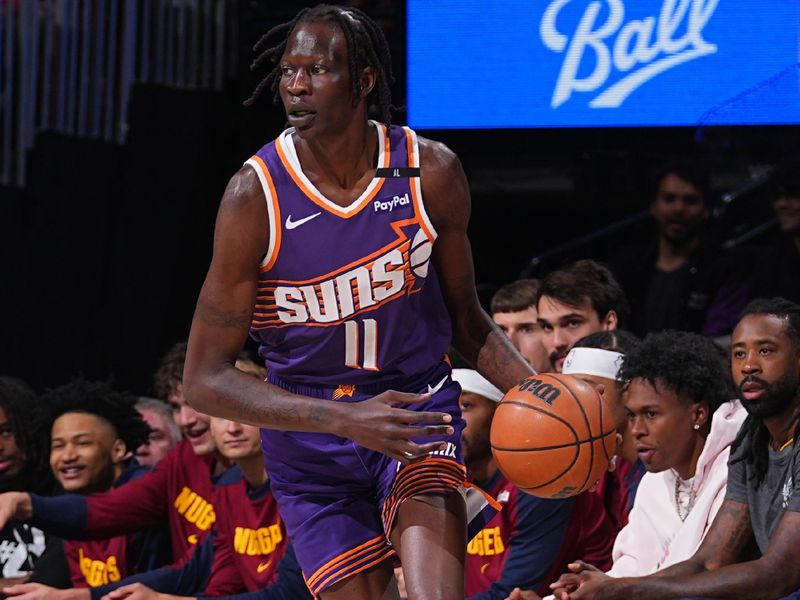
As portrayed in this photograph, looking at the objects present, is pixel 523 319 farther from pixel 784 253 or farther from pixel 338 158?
pixel 338 158

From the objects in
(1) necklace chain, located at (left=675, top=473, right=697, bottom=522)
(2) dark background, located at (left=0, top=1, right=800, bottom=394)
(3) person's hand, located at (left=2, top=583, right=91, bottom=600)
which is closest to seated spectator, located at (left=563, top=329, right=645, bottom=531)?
(1) necklace chain, located at (left=675, top=473, right=697, bottom=522)

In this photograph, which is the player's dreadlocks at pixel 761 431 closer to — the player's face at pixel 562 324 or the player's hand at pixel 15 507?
the player's face at pixel 562 324

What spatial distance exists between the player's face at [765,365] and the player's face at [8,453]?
3.37 meters

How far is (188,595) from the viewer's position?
5371mm

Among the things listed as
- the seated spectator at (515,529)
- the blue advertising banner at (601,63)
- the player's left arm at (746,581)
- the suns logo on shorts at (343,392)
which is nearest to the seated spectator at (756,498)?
the player's left arm at (746,581)

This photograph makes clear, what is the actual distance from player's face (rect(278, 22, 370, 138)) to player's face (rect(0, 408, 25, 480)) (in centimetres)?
345

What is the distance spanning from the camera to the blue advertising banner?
709 centimetres

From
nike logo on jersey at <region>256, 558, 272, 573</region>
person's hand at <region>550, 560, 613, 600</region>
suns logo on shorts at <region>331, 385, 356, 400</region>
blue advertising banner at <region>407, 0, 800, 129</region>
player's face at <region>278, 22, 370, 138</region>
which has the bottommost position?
nike logo on jersey at <region>256, 558, 272, 573</region>

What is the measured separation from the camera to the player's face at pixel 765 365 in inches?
164

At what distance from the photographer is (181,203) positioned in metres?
8.32

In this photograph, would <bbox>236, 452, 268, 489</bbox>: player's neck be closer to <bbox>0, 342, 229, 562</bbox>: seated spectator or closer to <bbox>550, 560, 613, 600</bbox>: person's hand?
<bbox>0, 342, 229, 562</bbox>: seated spectator

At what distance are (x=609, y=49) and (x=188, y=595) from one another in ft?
12.2

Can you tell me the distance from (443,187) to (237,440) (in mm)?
2296

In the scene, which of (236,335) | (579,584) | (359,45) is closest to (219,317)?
(236,335)
